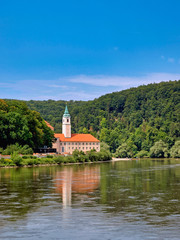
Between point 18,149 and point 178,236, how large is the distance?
217 ft

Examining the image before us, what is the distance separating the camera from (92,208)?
23.9 metres

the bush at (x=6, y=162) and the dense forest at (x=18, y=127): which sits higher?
the dense forest at (x=18, y=127)

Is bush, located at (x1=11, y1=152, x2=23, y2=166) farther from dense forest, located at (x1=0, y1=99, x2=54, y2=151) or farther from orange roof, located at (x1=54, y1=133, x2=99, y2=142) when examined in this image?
orange roof, located at (x1=54, y1=133, x2=99, y2=142)

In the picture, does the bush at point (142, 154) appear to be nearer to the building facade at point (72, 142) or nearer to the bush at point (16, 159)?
the building facade at point (72, 142)

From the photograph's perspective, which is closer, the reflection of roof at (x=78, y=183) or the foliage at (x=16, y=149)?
the reflection of roof at (x=78, y=183)

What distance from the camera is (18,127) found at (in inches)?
3280

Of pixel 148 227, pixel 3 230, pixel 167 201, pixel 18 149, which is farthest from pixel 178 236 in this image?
pixel 18 149

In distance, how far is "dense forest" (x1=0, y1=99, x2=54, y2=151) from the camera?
81.4 meters

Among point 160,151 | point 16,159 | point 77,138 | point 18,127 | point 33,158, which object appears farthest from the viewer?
point 77,138

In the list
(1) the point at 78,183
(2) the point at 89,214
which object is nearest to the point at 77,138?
(1) the point at 78,183

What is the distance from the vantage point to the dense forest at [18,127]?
8144 cm

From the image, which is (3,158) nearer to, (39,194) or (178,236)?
(39,194)

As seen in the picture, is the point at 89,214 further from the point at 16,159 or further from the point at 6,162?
the point at 6,162

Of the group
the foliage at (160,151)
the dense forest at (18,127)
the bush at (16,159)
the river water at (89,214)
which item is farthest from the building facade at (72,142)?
the river water at (89,214)
